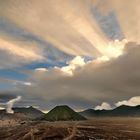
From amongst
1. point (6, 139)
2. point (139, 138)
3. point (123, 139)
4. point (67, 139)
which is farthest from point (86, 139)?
point (6, 139)

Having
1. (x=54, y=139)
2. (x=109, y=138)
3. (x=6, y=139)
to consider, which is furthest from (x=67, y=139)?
(x=6, y=139)

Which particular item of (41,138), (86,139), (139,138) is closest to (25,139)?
(41,138)

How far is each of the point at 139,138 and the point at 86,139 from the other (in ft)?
115

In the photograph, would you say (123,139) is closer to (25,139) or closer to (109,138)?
(109,138)

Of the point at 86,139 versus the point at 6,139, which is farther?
the point at 6,139

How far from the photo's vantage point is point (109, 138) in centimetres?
16662

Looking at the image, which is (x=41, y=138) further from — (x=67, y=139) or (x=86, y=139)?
(x=86, y=139)

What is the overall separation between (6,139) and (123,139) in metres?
77.6

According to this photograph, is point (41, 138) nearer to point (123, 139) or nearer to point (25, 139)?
point (25, 139)

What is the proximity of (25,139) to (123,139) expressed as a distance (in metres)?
62.1

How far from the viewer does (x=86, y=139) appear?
529 feet

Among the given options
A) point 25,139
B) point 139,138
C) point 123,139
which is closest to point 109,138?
point 123,139

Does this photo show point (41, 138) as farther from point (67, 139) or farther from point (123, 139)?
point (123, 139)

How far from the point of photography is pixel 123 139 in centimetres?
16262
